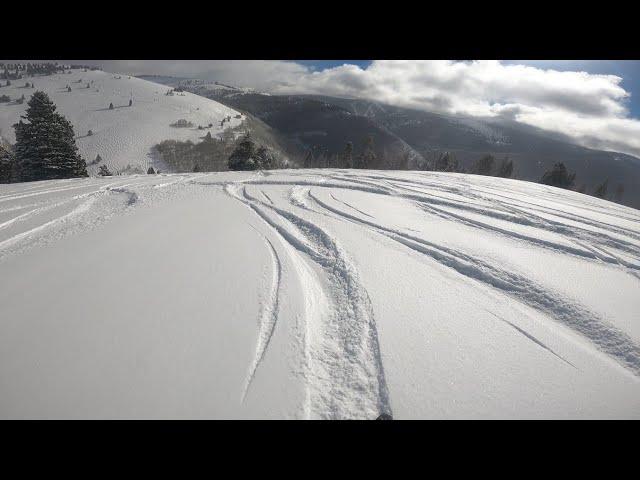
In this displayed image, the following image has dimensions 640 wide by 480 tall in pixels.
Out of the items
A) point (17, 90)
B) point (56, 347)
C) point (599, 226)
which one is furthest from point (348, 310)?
point (17, 90)

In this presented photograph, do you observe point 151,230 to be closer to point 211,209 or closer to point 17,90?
point 211,209

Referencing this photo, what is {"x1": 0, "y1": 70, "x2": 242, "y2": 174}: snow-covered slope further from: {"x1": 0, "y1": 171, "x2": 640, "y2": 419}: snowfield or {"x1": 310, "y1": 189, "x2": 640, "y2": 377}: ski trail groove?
{"x1": 310, "y1": 189, "x2": 640, "y2": 377}: ski trail groove

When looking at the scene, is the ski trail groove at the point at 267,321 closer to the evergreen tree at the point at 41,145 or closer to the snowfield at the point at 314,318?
the snowfield at the point at 314,318

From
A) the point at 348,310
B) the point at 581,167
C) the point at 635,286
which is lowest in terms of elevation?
the point at 348,310

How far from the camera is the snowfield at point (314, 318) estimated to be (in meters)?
1.83

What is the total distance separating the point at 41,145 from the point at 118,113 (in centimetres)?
7541

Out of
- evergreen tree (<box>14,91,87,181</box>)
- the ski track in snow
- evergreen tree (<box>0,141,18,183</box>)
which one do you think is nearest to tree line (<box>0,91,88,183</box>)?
evergreen tree (<box>14,91,87,181</box>)

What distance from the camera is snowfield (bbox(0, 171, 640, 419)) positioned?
6.01ft

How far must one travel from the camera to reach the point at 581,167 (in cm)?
16475

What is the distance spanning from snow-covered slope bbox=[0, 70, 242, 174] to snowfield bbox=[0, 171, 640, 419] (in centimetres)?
6254

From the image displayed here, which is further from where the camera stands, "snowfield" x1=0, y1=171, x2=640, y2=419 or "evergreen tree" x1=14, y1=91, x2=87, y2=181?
"evergreen tree" x1=14, y1=91, x2=87, y2=181

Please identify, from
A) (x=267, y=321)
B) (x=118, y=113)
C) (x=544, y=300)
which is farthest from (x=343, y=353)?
(x=118, y=113)

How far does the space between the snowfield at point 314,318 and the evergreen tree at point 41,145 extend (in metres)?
17.0

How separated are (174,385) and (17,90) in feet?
437
